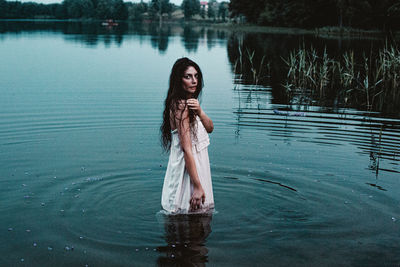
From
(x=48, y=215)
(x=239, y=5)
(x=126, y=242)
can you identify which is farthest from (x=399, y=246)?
(x=239, y=5)

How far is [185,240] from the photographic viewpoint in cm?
534

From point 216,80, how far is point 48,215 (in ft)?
51.6

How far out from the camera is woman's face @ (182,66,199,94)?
15.6 ft

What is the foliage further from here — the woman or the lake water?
the woman

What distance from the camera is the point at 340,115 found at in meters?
13.1

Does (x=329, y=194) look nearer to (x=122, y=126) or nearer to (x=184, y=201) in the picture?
(x=184, y=201)

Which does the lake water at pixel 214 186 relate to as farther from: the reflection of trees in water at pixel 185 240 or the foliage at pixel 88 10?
the foliage at pixel 88 10

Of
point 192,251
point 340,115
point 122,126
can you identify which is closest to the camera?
point 192,251

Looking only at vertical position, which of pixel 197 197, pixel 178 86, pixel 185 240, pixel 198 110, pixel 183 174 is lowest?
pixel 185 240

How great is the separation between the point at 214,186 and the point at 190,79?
2.91 meters

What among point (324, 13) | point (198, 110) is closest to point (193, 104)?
point (198, 110)

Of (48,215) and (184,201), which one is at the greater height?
(184,201)

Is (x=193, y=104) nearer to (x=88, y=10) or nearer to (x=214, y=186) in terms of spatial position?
(x=214, y=186)

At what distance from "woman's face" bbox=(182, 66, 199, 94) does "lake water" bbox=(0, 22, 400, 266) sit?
1.66m
